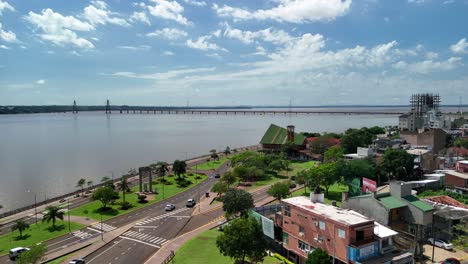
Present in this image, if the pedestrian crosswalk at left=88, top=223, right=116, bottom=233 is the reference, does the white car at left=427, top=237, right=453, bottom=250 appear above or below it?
above

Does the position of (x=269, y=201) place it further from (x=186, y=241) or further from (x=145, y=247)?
(x=145, y=247)

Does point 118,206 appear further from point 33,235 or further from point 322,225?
point 322,225

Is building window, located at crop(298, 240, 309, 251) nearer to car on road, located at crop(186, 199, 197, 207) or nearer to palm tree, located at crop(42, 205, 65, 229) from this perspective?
car on road, located at crop(186, 199, 197, 207)

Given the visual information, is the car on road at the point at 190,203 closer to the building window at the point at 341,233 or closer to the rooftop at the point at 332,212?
the rooftop at the point at 332,212

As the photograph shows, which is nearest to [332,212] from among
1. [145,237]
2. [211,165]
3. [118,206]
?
[145,237]

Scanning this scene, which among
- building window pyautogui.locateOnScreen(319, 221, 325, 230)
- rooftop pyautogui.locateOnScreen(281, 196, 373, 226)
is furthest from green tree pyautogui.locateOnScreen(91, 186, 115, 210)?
building window pyautogui.locateOnScreen(319, 221, 325, 230)

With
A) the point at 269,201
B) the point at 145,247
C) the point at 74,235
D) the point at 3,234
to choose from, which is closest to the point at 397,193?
the point at 269,201
